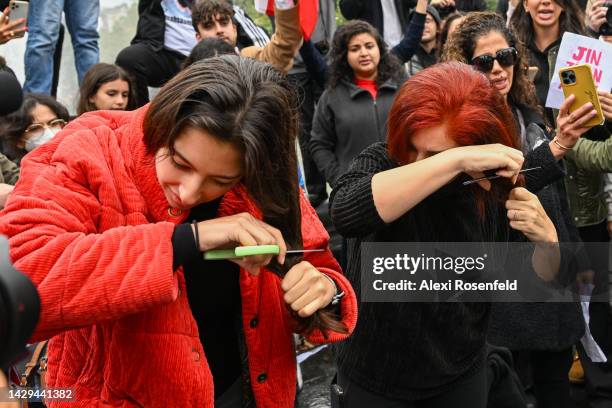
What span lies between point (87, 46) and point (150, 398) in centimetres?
466

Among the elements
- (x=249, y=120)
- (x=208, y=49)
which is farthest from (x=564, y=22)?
(x=249, y=120)

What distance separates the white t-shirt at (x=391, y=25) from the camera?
7.01 m

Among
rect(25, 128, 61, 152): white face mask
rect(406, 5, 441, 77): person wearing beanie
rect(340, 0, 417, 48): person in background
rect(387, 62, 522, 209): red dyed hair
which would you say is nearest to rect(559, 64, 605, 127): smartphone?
rect(387, 62, 522, 209): red dyed hair

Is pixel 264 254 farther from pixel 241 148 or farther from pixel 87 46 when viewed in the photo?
pixel 87 46

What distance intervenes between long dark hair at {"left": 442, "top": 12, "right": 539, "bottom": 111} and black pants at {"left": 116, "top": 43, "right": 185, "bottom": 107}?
2.36 metres

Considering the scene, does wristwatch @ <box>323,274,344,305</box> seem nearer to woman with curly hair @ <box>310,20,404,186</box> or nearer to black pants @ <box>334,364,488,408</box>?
black pants @ <box>334,364,488,408</box>

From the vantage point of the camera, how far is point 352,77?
5621mm

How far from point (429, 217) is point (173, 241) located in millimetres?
1093

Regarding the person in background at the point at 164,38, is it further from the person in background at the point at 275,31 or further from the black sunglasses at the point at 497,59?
the black sunglasses at the point at 497,59

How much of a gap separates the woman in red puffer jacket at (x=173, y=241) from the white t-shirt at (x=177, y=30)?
14.0ft

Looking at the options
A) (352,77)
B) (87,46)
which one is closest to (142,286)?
(352,77)

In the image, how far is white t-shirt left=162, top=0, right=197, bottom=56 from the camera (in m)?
6.19

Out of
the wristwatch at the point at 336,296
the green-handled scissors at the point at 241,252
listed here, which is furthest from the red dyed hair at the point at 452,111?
the green-handled scissors at the point at 241,252

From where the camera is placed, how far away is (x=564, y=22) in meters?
5.37
